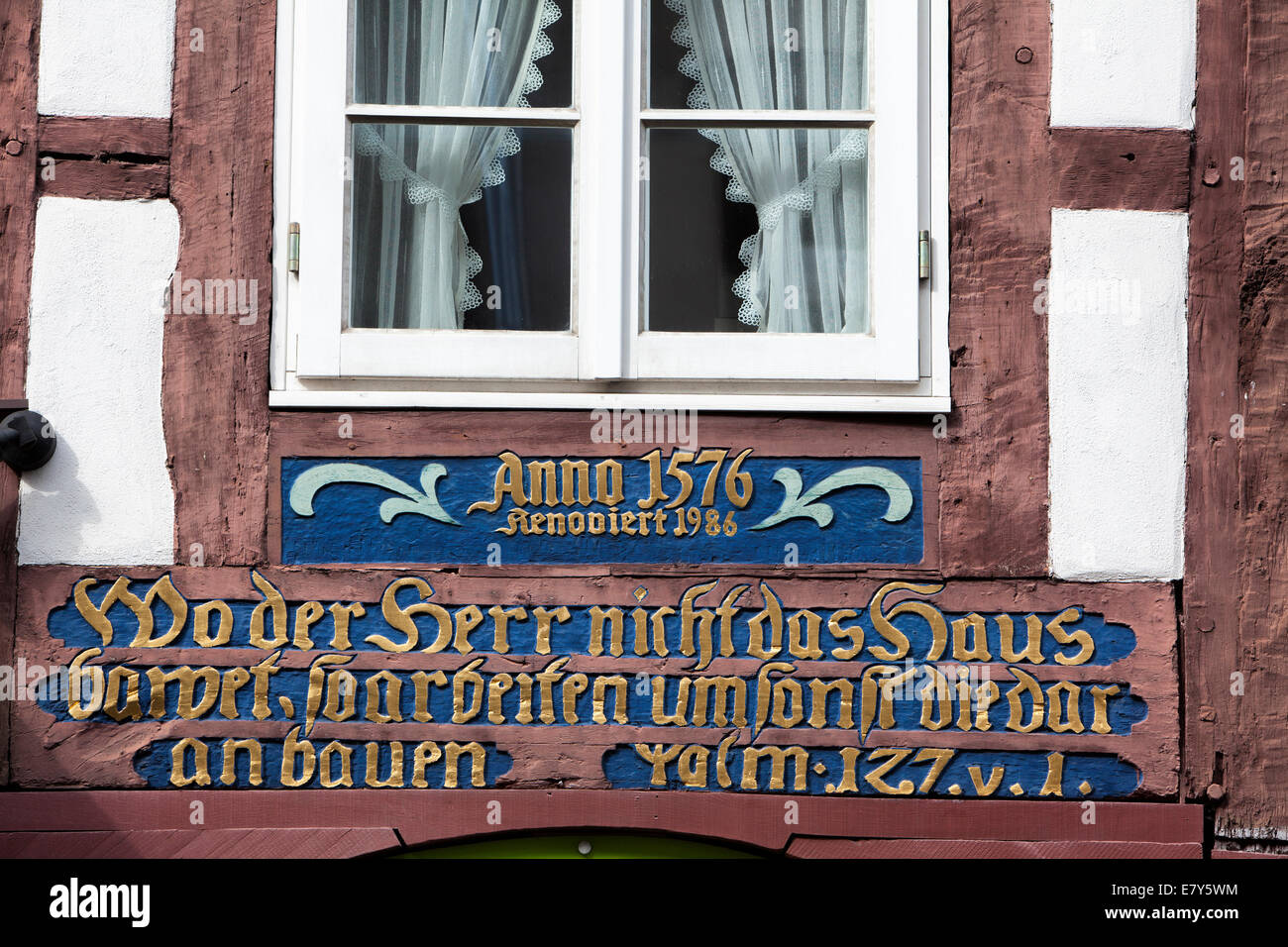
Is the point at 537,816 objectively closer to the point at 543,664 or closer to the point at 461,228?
the point at 543,664

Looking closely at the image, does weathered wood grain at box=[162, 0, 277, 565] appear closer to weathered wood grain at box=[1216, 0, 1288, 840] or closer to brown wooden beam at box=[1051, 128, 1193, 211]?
brown wooden beam at box=[1051, 128, 1193, 211]

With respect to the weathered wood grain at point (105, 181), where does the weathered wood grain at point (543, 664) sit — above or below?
below

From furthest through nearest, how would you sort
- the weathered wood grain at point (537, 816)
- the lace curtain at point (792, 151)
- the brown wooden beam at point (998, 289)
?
the lace curtain at point (792, 151) < the brown wooden beam at point (998, 289) < the weathered wood grain at point (537, 816)

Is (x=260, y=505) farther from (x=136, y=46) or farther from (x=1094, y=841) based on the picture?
(x=1094, y=841)

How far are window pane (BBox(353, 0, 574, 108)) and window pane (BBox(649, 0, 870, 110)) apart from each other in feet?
0.90

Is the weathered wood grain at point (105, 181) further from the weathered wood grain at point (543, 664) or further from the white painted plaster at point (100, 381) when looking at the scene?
the weathered wood grain at point (543, 664)

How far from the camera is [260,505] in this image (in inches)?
144

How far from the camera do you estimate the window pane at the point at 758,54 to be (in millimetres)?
3816

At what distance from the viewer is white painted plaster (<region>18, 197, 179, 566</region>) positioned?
144 inches

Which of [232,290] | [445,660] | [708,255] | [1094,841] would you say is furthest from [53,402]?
[1094,841]

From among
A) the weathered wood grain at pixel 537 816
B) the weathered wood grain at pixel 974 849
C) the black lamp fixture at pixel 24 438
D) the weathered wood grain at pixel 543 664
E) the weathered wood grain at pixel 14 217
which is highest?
the weathered wood grain at pixel 14 217

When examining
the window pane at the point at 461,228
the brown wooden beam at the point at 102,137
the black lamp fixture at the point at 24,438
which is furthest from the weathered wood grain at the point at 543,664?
the brown wooden beam at the point at 102,137
